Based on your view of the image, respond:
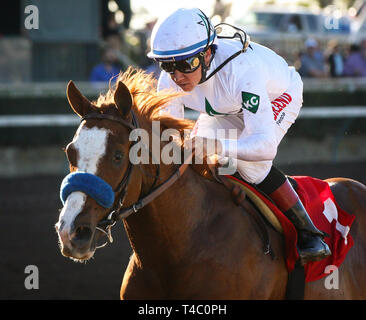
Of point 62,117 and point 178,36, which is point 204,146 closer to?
point 178,36

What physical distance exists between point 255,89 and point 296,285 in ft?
3.50

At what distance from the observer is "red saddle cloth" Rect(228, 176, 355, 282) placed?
363 cm

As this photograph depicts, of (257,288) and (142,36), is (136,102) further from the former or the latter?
(142,36)

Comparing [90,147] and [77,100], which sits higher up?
[77,100]

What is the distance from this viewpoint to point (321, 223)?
3930mm

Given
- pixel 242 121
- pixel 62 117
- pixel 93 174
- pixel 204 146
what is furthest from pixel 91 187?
pixel 62 117

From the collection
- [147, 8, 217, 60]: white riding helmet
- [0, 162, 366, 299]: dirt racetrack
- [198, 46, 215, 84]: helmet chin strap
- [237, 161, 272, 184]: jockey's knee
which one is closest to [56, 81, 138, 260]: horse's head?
[147, 8, 217, 60]: white riding helmet

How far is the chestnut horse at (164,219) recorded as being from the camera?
9.57 feet

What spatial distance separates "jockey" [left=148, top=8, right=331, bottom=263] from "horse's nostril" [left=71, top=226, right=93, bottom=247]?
82 centimetres

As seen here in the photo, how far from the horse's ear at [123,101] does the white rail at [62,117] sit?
21.5 feet

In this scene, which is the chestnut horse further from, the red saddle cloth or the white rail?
the white rail

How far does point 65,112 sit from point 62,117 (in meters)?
0.77

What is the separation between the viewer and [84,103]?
124 inches
